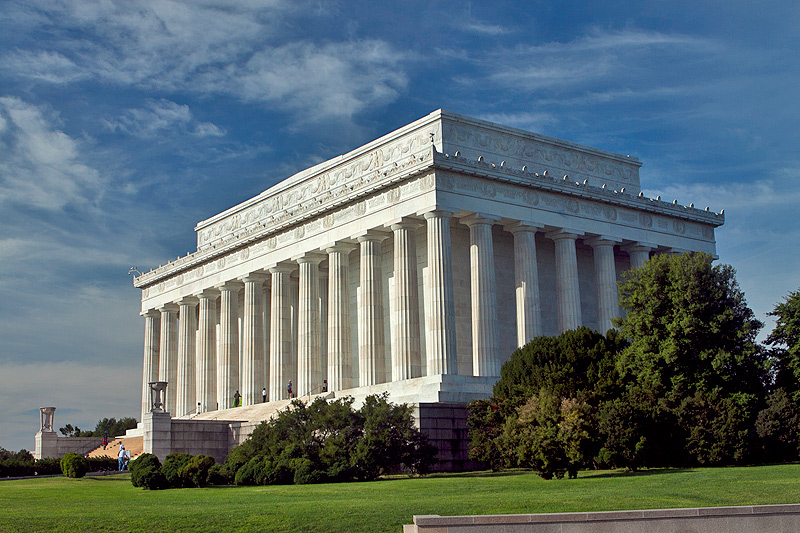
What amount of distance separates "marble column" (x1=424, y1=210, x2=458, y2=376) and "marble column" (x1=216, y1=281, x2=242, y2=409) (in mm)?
24540

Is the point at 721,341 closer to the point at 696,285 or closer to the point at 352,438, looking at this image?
the point at 696,285

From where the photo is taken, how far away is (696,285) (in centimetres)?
4253

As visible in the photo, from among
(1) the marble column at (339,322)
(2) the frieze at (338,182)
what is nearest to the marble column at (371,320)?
(1) the marble column at (339,322)

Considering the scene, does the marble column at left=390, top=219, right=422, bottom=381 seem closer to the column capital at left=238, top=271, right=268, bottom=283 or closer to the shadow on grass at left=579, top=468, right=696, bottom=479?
the column capital at left=238, top=271, right=268, bottom=283

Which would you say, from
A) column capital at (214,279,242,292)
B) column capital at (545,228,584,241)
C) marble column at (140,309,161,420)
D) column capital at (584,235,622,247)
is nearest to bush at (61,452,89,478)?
column capital at (214,279,242,292)

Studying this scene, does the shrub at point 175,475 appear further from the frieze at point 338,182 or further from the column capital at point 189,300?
the column capital at point 189,300

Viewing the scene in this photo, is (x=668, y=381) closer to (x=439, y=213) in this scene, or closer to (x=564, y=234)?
(x=439, y=213)

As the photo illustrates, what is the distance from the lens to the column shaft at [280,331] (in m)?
67.7

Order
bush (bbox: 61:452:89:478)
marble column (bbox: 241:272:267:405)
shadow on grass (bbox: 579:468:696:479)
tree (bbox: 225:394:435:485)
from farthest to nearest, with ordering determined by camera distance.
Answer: marble column (bbox: 241:272:267:405), bush (bbox: 61:452:89:478), tree (bbox: 225:394:435:485), shadow on grass (bbox: 579:468:696:479)

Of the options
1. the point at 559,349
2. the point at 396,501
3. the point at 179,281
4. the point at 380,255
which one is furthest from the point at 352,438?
the point at 179,281

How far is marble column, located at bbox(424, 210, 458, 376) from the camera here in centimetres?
5331

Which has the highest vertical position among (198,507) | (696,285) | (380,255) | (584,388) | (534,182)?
(534,182)

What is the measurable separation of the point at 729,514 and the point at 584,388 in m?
23.2

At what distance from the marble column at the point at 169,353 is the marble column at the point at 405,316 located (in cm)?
3314
